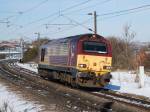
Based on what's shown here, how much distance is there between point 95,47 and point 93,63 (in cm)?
107

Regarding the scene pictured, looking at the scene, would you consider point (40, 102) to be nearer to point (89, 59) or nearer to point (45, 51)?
point (89, 59)

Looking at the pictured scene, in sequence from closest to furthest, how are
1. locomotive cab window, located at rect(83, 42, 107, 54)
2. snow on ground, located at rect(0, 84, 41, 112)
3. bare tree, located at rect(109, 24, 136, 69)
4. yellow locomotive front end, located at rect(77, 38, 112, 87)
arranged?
snow on ground, located at rect(0, 84, 41, 112), yellow locomotive front end, located at rect(77, 38, 112, 87), locomotive cab window, located at rect(83, 42, 107, 54), bare tree, located at rect(109, 24, 136, 69)

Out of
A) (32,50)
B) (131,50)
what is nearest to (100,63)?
(131,50)

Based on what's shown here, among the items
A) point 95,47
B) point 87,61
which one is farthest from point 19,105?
point 95,47

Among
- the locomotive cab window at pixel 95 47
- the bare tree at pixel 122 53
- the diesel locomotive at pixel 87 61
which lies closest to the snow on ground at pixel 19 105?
the diesel locomotive at pixel 87 61

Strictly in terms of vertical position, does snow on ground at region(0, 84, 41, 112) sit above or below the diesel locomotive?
below

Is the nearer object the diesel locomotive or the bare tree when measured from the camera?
the diesel locomotive

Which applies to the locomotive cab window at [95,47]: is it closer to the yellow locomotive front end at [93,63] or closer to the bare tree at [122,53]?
the yellow locomotive front end at [93,63]

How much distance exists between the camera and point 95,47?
2408 cm

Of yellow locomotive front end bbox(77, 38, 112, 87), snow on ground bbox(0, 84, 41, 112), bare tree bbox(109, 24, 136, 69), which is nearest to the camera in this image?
snow on ground bbox(0, 84, 41, 112)

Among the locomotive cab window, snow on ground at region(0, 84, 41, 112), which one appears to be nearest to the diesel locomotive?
the locomotive cab window

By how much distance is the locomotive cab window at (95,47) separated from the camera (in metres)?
23.8

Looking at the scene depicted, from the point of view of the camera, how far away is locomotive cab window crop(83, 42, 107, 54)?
23847 millimetres

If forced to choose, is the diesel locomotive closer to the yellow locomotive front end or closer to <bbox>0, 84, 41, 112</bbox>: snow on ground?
the yellow locomotive front end
